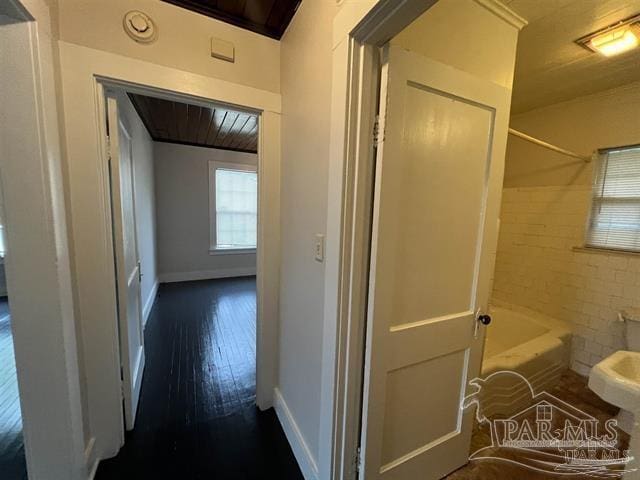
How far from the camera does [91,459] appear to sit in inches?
53.3

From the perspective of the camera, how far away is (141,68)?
4.31 feet

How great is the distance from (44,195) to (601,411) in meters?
3.57

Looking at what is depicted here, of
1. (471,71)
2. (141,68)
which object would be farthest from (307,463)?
(141,68)

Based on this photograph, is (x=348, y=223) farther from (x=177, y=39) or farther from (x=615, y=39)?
(x=615, y=39)

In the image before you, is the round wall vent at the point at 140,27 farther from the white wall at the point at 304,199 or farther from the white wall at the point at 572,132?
the white wall at the point at 572,132

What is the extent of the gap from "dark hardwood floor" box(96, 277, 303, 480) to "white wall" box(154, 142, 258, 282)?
1.80 m

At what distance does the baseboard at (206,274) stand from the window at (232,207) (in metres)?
0.40

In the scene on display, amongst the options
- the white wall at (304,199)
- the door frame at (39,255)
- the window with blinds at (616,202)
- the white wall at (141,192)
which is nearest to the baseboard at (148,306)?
the white wall at (141,192)

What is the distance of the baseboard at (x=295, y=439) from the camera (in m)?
1.31

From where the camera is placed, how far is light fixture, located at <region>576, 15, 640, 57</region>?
1471 mm

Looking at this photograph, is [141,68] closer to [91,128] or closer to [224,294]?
[91,128]

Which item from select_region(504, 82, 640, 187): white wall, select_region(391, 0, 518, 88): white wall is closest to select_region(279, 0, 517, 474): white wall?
select_region(391, 0, 518, 88): white wall

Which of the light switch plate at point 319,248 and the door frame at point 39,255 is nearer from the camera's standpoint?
the door frame at point 39,255

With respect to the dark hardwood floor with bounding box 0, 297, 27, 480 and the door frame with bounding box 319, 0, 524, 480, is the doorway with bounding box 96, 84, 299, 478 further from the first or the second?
the door frame with bounding box 319, 0, 524, 480
